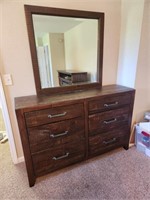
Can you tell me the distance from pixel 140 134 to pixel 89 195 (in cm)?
110

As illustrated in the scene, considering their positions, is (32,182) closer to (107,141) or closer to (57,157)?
(57,157)

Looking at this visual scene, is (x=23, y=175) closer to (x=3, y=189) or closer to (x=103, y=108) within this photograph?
(x=3, y=189)

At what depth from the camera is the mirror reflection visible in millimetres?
1510

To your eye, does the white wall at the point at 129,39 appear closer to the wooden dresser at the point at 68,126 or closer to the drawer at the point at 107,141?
the wooden dresser at the point at 68,126

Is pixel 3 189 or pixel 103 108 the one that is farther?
pixel 103 108

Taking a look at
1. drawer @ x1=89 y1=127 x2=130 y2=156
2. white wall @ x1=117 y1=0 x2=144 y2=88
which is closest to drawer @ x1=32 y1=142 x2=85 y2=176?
drawer @ x1=89 y1=127 x2=130 y2=156

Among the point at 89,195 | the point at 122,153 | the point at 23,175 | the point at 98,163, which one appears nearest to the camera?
the point at 89,195

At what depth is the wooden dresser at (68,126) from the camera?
1272 millimetres

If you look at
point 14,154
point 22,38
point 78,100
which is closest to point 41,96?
point 78,100

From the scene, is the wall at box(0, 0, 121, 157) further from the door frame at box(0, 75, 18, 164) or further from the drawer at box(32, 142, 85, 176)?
the drawer at box(32, 142, 85, 176)

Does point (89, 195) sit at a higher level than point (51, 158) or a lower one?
lower

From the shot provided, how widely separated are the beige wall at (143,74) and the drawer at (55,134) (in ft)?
3.29

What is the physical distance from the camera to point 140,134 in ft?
6.27

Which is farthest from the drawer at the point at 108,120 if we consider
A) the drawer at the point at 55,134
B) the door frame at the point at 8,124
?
the door frame at the point at 8,124
